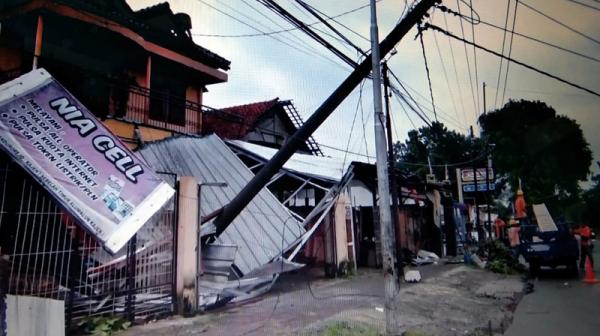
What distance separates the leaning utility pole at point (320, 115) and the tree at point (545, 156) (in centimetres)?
3030

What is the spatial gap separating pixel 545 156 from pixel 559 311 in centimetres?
3443

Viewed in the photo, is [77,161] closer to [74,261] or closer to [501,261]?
[74,261]

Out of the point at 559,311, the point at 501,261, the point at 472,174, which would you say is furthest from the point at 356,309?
the point at 472,174

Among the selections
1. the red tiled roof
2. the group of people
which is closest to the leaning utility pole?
the red tiled roof

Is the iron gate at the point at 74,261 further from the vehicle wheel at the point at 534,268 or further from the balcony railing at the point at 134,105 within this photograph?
the vehicle wheel at the point at 534,268

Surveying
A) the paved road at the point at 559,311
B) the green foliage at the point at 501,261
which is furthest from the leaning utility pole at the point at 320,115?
the green foliage at the point at 501,261

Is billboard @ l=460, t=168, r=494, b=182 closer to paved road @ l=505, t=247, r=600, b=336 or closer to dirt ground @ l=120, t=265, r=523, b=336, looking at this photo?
dirt ground @ l=120, t=265, r=523, b=336

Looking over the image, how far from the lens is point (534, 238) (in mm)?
12586

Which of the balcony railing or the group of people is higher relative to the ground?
the balcony railing

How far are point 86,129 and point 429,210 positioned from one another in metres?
16.6

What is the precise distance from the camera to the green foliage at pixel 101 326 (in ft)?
18.7

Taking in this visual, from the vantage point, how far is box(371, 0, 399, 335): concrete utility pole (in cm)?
578

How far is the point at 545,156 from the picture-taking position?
120ft

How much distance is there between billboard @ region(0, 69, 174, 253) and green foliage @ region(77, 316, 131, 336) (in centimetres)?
133
